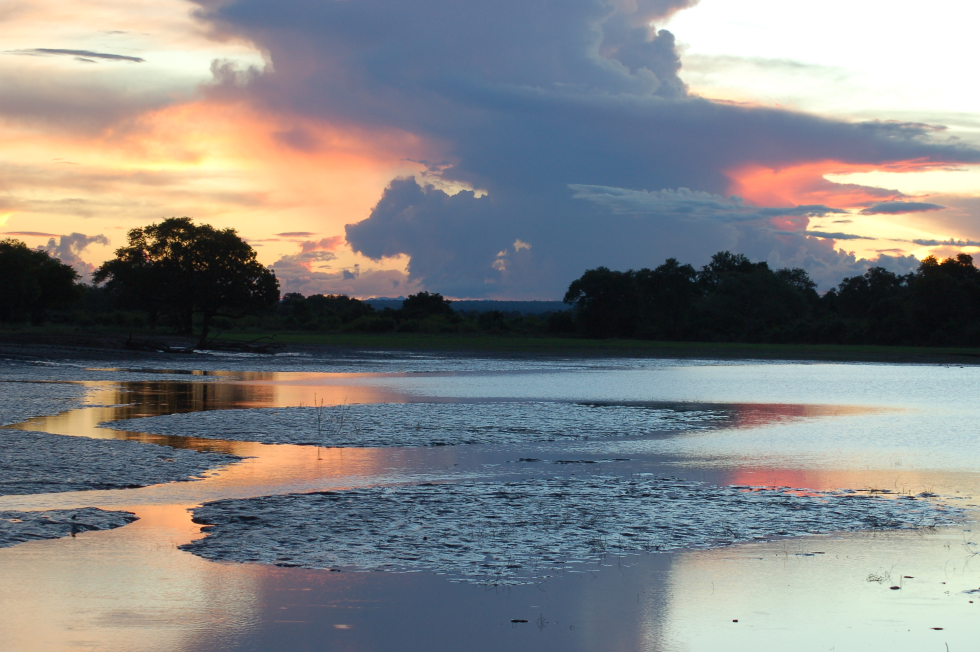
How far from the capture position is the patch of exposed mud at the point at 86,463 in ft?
38.8

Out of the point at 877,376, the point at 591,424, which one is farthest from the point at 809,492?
the point at 877,376

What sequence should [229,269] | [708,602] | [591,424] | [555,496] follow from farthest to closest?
[229,269]
[591,424]
[555,496]
[708,602]

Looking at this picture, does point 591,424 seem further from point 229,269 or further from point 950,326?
point 950,326

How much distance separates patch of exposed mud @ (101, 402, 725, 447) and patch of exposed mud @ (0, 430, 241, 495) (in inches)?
97.3

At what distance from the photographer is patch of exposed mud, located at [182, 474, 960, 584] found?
8578 mm

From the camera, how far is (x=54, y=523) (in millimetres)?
9469

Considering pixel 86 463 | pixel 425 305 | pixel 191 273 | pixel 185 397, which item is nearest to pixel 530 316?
pixel 425 305

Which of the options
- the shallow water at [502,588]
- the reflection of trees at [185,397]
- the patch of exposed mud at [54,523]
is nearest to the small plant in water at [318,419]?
the shallow water at [502,588]

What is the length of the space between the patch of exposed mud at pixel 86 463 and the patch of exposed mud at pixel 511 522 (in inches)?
92.2

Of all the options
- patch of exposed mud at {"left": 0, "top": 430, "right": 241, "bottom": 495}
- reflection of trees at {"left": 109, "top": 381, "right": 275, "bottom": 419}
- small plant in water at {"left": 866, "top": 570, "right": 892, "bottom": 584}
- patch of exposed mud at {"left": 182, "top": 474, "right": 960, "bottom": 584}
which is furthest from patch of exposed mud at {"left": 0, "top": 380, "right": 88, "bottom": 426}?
small plant in water at {"left": 866, "top": 570, "right": 892, "bottom": 584}

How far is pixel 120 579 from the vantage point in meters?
7.68

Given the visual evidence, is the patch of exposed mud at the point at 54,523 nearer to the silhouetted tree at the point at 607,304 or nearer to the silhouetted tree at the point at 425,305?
the silhouetted tree at the point at 607,304

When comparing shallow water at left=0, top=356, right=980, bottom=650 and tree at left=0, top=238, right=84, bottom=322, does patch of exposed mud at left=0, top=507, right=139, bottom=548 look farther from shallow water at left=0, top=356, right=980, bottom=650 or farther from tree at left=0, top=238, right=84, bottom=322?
tree at left=0, top=238, right=84, bottom=322

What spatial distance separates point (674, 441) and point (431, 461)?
6069 mm
